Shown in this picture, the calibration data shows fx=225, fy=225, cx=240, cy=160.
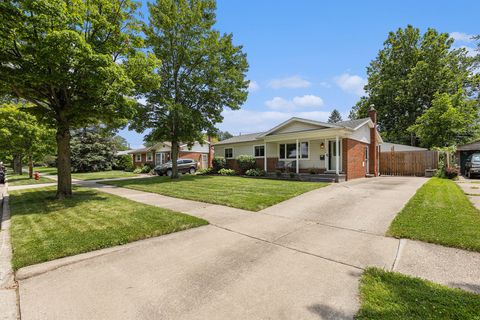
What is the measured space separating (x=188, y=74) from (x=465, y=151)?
2644cm

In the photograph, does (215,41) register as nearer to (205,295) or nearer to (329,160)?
(329,160)

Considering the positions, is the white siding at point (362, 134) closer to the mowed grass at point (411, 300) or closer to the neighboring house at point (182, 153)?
the mowed grass at point (411, 300)

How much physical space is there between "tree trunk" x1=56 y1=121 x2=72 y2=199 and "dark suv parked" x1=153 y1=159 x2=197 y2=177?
1336 cm

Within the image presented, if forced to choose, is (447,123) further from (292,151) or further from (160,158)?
(160,158)

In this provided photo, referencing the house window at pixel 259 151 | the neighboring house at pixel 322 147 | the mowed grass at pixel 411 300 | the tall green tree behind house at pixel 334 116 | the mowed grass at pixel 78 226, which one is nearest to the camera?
the mowed grass at pixel 411 300

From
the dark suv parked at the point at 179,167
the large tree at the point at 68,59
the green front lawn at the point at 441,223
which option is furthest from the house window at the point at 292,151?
the large tree at the point at 68,59

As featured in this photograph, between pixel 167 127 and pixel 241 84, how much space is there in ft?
23.3

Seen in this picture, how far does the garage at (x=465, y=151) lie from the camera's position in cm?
2051

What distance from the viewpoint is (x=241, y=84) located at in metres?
18.9

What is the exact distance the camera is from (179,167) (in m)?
23.7

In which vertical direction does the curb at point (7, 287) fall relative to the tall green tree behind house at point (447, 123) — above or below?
below

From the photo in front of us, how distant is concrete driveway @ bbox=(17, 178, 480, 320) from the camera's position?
8.46 ft

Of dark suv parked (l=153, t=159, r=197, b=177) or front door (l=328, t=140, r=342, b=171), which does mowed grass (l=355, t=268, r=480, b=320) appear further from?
dark suv parked (l=153, t=159, r=197, b=177)

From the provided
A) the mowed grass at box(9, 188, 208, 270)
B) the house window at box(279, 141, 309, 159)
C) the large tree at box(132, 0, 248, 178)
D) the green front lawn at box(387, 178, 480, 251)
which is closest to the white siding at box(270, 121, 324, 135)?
the house window at box(279, 141, 309, 159)
